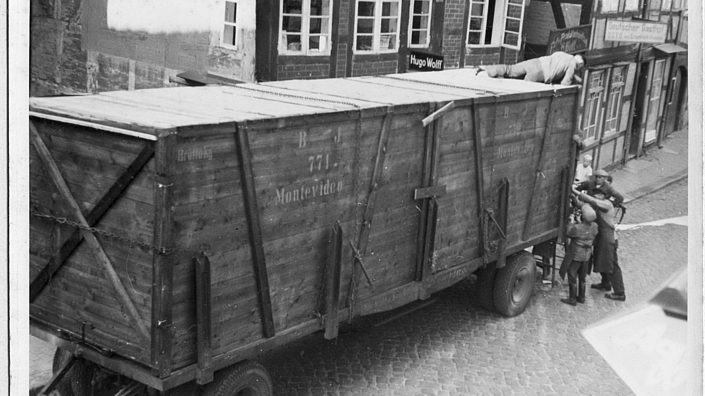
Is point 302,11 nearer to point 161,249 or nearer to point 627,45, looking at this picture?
point 161,249

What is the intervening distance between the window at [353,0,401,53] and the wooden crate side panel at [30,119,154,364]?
22.7ft

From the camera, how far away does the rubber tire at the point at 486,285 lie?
9523 millimetres

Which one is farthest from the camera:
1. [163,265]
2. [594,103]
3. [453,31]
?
[594,103]

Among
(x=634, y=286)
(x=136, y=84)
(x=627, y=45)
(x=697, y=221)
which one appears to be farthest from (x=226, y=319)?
(x=627, y=45)

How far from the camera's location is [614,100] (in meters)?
16.9

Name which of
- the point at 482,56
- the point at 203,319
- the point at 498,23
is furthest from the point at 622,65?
the point at 203,319

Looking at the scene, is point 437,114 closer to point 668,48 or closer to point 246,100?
point 246,100

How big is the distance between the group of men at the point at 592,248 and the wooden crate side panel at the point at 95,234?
5.94 meters

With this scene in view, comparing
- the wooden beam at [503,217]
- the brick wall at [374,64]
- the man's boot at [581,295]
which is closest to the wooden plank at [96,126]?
the wooden beam at [503,217]

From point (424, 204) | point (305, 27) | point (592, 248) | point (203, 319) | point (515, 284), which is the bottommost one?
point (515, 284)

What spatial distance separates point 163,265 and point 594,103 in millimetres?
12411

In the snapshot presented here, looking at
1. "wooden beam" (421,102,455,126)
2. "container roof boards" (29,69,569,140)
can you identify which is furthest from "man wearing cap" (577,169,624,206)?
"wooden beam" (421,102,455,126)

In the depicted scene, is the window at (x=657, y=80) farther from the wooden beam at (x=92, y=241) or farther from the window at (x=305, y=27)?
the wooden beam at (x=92, y=241)

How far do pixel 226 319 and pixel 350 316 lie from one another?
1382 millimetres
